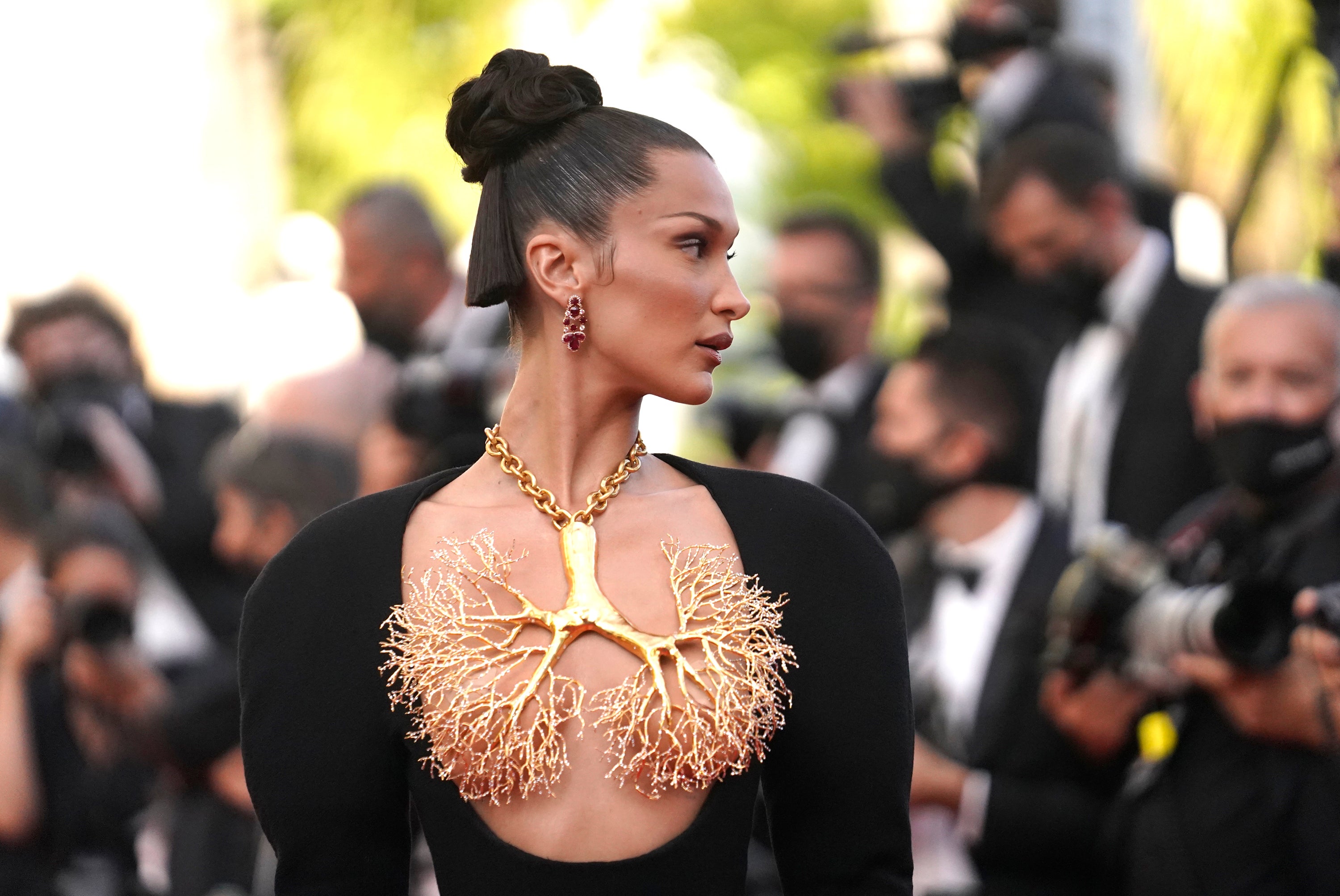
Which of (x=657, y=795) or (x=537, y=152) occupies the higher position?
(x=537, y=152)

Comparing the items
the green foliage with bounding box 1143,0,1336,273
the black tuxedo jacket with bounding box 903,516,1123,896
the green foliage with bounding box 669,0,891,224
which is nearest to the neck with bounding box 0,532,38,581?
the black tuxedo jacket with bounding box 903,516,1123,896

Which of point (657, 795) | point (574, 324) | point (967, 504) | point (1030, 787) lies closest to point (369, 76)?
point (967, 504)

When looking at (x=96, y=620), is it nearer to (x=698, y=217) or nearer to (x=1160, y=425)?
(x=1160, y=425)

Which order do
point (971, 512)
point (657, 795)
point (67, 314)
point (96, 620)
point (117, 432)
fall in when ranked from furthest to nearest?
point (67, 314) < point (117, 432) < point (96, 620) < point (971, 512) < point (657, 795)

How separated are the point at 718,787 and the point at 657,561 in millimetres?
308

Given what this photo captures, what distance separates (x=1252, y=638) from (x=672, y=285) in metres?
1.70

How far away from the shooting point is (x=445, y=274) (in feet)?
21.1

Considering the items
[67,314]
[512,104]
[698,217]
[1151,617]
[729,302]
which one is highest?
[512,104]

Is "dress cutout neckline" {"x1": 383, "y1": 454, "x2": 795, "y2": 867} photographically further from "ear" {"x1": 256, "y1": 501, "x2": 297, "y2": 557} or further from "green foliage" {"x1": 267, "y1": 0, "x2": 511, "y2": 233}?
"green foliage" {"x1": 267, "y1": 0, "x2": 511, "y2": 233}

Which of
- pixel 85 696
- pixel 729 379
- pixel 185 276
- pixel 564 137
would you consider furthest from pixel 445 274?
pixel 185 276

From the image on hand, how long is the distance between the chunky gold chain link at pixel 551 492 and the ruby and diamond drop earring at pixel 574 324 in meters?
0.17

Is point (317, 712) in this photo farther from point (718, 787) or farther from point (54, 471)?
point (54, 471)

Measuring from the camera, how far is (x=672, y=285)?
101 inches

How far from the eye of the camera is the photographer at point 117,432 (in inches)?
246
